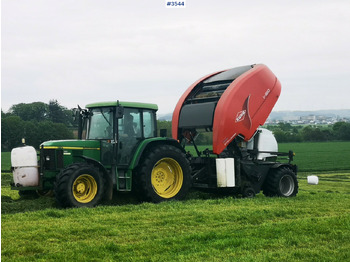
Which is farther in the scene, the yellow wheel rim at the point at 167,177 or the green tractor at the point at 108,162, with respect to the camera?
the yellow wheel rim at the point at 167,177

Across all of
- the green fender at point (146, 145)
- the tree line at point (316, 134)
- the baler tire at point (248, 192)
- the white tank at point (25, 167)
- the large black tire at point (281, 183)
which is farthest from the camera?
the tree line at point (316, 134)

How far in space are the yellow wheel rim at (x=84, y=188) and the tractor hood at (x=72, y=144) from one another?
866 millimetres

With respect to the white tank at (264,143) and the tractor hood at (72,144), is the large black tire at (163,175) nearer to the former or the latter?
the tractor hood at (72,144)

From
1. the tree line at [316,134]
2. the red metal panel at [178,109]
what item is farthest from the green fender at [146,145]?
the tree line at [316,134]

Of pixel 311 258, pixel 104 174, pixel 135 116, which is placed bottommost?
pixel 311 258

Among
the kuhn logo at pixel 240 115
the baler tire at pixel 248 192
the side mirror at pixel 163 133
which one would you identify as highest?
the kuhn logo at pixel 240 115

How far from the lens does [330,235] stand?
24.5ft

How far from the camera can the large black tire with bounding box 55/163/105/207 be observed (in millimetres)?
9594

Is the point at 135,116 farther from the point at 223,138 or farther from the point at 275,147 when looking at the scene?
the point at 275,147

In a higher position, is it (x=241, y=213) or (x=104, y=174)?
(x=104, y=174)

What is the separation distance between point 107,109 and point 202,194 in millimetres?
3639

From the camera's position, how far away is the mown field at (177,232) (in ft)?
20.9

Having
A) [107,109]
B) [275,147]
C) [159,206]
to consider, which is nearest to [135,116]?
[107,109]

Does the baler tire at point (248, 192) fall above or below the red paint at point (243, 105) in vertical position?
below
